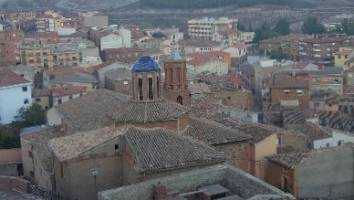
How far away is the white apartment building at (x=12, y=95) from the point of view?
3183cm

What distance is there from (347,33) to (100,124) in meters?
52.8

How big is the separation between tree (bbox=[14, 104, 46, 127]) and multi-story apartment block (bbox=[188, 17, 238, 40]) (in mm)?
41670

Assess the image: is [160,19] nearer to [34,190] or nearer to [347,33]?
[347,33]

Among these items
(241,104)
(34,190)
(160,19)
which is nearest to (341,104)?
(241,104)

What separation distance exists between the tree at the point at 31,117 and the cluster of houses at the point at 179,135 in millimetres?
1356

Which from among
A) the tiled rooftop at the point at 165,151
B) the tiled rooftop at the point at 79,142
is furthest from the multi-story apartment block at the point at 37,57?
the tiled rooftop at the point at 165,151

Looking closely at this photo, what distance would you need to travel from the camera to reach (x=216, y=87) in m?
32.6

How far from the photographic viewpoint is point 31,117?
30.2 meters

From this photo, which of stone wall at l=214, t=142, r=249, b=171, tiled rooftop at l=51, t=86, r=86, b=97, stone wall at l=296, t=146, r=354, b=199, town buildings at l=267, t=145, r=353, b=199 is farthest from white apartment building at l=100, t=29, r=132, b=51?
stone wall at l=214, t=142, r=249, b=171

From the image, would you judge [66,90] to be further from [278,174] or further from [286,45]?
[286,45]

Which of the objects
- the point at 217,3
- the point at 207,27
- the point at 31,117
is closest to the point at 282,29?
the point at 207,27

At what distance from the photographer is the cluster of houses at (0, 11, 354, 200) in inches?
554

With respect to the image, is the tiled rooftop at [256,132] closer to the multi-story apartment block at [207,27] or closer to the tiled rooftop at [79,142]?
the tiled rooftop at [79,142]

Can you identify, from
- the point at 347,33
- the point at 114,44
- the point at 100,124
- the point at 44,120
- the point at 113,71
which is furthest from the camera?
the point at 347,33
